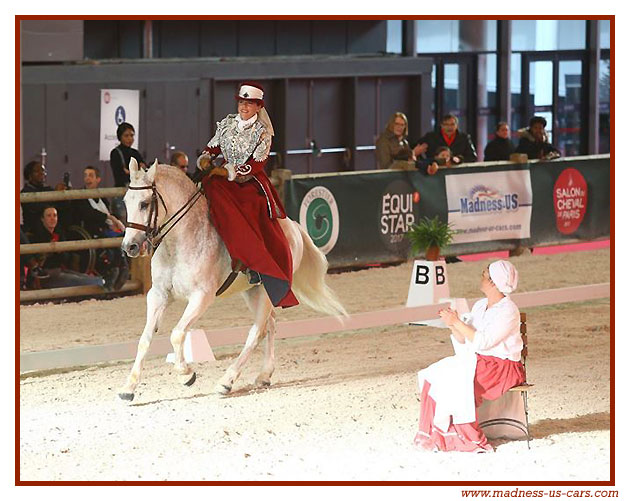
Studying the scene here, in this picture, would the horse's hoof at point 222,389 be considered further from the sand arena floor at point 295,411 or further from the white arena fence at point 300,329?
the white arena fence at point 300,329

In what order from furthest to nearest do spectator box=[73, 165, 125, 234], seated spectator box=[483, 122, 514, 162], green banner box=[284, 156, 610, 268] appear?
seated spectator box=[483, 122, 514, 162] → green banner box=[284, 156, 610, 268] → spectator box=[73, 165, 125, 234]

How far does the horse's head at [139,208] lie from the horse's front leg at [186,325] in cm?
56

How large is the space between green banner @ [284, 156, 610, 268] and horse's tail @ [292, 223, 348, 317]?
352cm

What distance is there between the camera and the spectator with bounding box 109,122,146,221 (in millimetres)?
11172

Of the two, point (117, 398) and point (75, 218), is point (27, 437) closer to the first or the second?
point (117, 398)

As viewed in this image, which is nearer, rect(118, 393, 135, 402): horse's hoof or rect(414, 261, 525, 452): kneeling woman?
rect(414, 261, 525, 452): kneeling woman

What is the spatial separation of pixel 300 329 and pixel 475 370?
12.3ft

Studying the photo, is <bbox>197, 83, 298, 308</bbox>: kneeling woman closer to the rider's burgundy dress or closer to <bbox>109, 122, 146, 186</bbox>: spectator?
the rider's burgundy dress

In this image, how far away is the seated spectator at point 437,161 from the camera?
44.9ft

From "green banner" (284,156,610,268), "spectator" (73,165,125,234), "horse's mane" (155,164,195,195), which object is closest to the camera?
"horse's mane" (155,164,195,195)

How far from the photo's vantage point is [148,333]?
809cm

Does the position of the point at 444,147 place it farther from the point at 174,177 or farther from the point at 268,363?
the point at 174,177

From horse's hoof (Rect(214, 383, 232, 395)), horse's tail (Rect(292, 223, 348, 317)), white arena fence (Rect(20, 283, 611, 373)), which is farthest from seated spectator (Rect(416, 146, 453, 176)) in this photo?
horse's hoof (Rect(214, 383, 232, 395))
